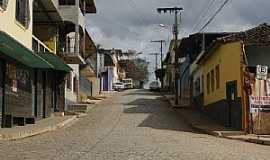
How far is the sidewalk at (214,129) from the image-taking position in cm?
2230

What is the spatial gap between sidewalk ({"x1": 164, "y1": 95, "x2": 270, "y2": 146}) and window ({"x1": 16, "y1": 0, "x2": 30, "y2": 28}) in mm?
9608

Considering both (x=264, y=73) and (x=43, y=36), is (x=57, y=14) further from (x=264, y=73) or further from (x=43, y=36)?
(x=264, y=73)

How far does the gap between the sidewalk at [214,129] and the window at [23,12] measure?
31.5 feet

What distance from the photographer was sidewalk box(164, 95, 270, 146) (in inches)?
878

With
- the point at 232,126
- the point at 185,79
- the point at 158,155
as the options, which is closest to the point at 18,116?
the point at 232,126

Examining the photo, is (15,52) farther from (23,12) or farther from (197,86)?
(197,86)

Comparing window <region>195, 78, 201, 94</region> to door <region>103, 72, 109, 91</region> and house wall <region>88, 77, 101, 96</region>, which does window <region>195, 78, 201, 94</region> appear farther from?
door <region>103, 72, 109, 91</region>

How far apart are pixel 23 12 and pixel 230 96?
10.7 meters

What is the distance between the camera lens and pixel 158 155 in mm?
14547

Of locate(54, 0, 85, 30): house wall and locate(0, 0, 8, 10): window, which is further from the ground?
locate(54, 0, 85, 30): house wall

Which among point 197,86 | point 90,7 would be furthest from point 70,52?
point 90,7

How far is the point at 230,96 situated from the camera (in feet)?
90.5

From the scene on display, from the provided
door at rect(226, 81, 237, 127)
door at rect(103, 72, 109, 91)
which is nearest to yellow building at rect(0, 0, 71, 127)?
door at rect(226, 81, 237, 127)

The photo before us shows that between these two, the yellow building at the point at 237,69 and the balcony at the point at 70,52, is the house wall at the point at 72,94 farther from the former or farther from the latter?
the yellow building at the point at 237,69
